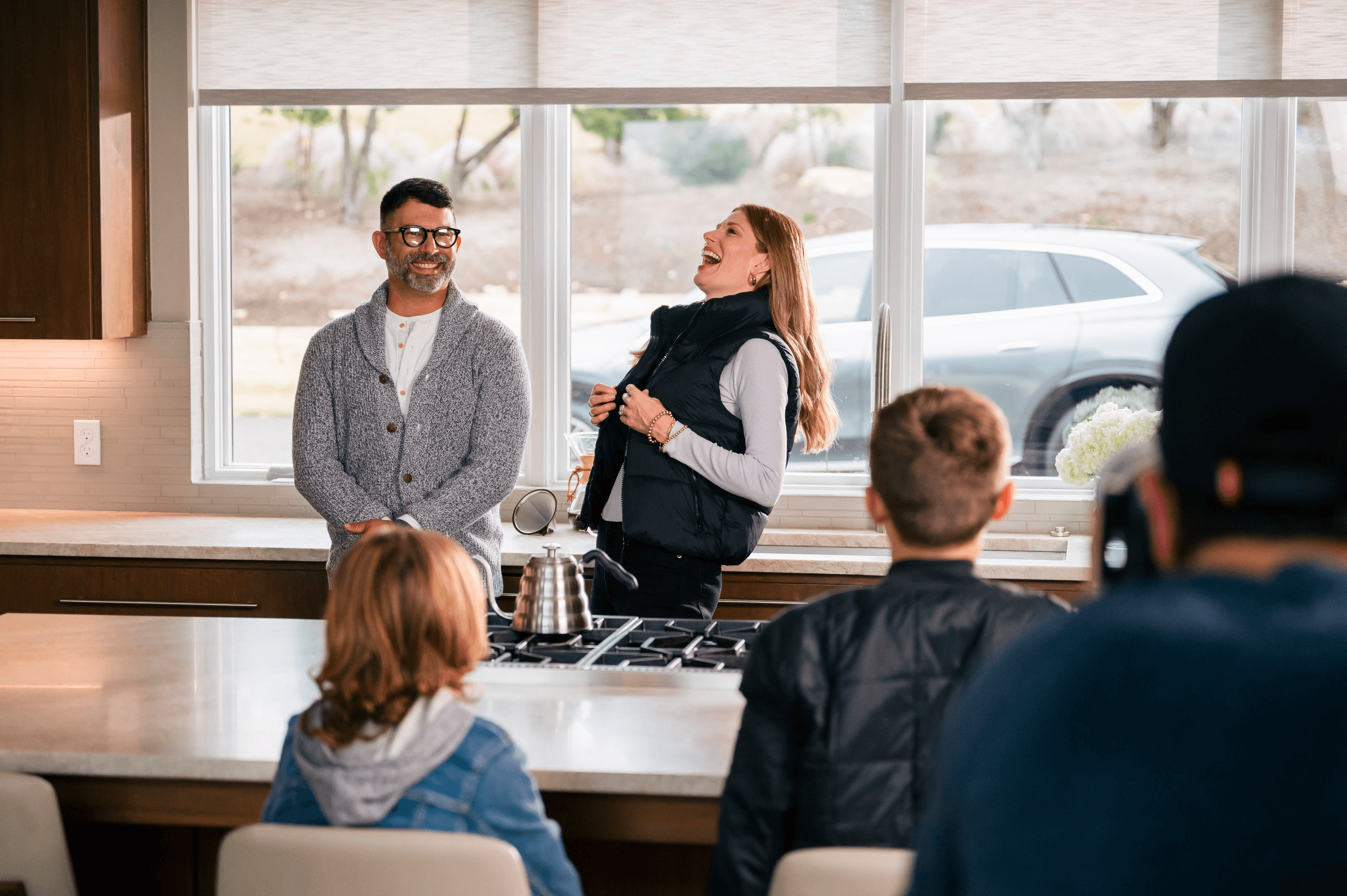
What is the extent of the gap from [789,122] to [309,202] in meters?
1.55

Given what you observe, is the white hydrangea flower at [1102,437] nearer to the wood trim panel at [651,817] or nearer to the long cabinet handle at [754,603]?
the long cabinet handle at [754,603]

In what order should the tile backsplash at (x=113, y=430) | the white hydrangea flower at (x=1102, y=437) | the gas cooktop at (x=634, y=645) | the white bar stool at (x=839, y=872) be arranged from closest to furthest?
the white bar stool at (x=839, y=872)
the gas cooktop at (x=634, y=645)
the white hydrangea flower at (x=1102, y=437)
the tile backsplash at (x=113, y=430)

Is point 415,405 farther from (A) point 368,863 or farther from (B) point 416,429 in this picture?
(A) point 368,863

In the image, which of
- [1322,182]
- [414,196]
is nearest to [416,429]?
[414,196]

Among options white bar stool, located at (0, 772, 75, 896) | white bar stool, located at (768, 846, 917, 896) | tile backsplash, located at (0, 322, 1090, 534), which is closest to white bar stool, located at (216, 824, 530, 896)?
white bar stool, located at (768, 846, 917, 896)

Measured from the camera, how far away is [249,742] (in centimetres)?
167

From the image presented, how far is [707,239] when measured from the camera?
2.84 metres

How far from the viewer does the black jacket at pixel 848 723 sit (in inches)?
54.2

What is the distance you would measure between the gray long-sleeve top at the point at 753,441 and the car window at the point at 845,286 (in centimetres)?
142

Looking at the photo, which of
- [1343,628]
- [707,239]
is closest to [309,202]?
[707,239]

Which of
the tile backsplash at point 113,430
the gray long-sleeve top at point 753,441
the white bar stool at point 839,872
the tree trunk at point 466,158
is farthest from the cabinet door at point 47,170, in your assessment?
the white bar stool at point 839,872

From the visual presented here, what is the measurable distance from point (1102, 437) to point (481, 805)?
2.55 metres

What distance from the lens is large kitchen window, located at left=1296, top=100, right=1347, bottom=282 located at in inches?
151

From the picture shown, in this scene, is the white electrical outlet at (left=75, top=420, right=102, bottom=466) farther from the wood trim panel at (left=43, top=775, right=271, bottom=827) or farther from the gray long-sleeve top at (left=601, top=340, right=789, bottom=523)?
the wood trim panel at (left=43, top=775, right=271, bottom=827)
